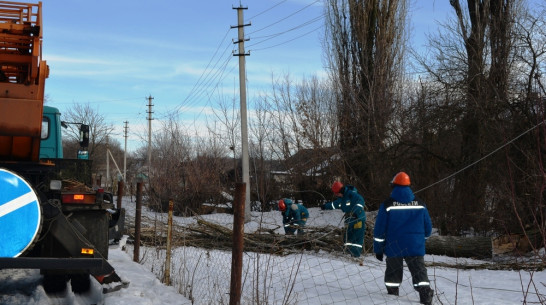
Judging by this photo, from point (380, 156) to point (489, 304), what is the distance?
32.9ft

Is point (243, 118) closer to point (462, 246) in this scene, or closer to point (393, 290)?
point (462, 246)

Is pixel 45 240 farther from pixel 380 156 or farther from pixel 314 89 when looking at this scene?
pixel 314 89

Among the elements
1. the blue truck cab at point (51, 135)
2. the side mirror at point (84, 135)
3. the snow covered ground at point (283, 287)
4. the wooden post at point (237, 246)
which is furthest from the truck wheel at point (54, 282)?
the side mirror at point (84, 135)

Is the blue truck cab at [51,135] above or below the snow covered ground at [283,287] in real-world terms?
above

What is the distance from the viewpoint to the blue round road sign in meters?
4.53

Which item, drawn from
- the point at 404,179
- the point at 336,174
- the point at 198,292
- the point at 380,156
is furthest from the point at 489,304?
the point at 336,174

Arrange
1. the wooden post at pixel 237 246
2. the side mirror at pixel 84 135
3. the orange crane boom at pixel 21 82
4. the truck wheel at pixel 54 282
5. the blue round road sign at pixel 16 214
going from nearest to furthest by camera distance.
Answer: the wooden post at pixel 237 246, the blue round road sign at pixel 16 214, the orange crane boom at pixel 21 82, the truck wheel at pixel 54 282, the side mirror at pixel 84 135

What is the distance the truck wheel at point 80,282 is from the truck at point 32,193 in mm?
455

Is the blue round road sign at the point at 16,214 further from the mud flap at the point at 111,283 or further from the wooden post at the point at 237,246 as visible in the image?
the wooden post at the point at 237,246

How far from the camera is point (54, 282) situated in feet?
21.1

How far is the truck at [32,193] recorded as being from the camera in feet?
15.2

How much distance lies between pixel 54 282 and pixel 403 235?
4.21 meters

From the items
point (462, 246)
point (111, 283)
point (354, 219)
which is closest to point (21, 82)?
point (111, 283)

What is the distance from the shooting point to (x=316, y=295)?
7.46 meters
